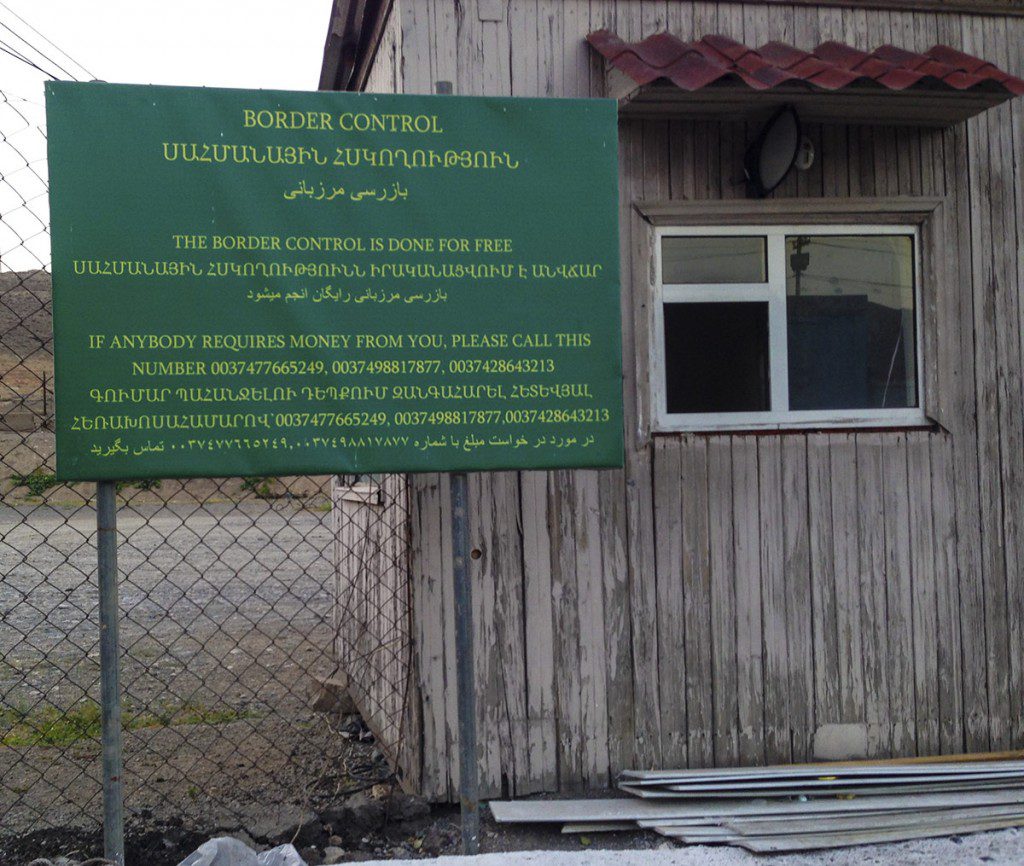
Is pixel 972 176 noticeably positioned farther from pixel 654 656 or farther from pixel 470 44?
pixel 654 656

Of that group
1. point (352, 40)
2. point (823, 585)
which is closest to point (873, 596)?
point (823, 585)

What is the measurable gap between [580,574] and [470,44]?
7.77 ft

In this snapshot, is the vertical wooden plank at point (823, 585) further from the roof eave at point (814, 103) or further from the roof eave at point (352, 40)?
the roof eave at point (352, 40)

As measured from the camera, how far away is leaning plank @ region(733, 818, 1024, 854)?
3498 millimetres

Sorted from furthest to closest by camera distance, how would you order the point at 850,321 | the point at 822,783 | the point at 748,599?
the point at 850,321 < the point at 748,599 < the point at 822,783

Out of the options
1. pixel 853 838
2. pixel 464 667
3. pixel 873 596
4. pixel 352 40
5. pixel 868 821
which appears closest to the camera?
pixel 464 667

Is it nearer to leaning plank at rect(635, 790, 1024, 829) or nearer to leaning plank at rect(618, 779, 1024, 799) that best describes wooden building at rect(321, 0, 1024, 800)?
leaning plank at rect(618, 779, 1024, 799)

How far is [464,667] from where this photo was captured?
10.9ft

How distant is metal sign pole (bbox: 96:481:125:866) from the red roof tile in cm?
262

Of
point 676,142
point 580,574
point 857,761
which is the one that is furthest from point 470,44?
point 857,761

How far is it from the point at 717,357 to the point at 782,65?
1.27 m

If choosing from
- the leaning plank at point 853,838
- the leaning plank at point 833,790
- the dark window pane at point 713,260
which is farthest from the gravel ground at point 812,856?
the dark window pane at point 713,260

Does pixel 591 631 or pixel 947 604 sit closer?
pixel 591 631

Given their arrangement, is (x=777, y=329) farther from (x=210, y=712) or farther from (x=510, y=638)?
(x=210, y=712)
